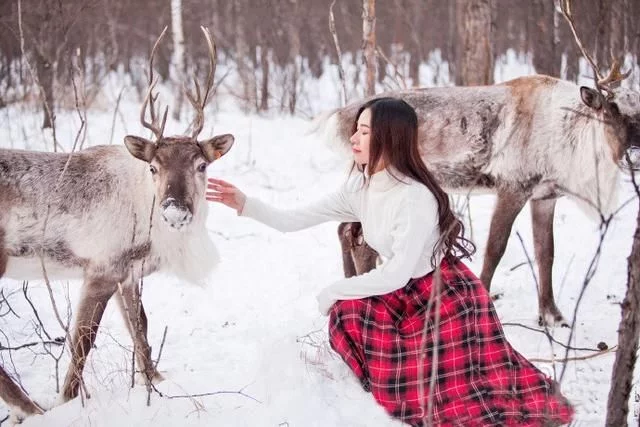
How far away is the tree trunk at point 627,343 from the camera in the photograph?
1.93 m

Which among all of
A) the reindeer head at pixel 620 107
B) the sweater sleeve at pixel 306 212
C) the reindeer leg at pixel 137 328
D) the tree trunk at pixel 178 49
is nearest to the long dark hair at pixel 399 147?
the sweater sleeve at pixel 306 212

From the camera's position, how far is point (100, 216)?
3.21m

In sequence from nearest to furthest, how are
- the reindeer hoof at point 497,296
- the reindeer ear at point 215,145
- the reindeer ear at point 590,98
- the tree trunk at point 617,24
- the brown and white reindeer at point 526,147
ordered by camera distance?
the reindeer ear at point 215,145 < the reindeer ear at point 590,98 < the brown and white reindeer at point 526,147 < the reindeer hoof at point 497,296 < the tree trunk at point 617,24

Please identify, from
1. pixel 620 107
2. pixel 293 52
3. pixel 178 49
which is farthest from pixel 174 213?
pixel 293 52

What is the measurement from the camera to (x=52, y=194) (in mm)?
3207

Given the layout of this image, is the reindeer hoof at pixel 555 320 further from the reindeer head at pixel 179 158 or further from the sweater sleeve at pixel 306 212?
the reindeer head at pixel 179 158

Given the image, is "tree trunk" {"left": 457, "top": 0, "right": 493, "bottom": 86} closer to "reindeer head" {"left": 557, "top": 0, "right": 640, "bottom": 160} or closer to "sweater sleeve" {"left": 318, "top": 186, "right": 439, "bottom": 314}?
"reindeer head" {"left": 557, "top": 0, "right": 640, "bottom": 160}

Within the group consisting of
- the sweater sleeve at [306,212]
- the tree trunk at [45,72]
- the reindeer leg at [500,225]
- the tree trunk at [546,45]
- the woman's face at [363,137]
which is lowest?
the reindeer leg at [500,225]

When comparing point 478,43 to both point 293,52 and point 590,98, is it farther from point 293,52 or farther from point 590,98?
point 293,52

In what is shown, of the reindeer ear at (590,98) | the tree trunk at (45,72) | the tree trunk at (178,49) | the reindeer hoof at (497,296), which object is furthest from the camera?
the tree trunk at (178,49)

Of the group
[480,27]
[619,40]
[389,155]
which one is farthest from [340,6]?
[389,155]

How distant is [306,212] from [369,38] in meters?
3.44

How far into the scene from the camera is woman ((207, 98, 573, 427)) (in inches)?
101

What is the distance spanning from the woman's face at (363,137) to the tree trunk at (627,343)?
3.77 ft
